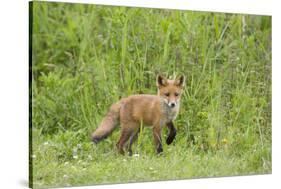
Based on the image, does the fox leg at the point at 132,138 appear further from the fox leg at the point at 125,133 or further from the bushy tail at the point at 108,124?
the bushy tail at the point at 108,124

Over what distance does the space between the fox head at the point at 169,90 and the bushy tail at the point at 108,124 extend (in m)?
0.41

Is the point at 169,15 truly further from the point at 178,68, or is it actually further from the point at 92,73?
the point at 92,73

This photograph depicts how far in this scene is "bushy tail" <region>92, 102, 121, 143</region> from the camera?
618 cm

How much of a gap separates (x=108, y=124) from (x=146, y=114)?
352 mm

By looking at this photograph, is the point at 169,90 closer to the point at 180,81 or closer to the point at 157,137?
the point at 180,81

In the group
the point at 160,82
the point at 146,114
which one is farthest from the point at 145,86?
the point at 146,114

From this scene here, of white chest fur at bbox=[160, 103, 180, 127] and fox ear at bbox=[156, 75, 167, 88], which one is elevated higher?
fox ear at bbox=[156, 75, 167, 88]

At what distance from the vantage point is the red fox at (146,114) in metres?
6.21

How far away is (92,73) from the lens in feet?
20.2

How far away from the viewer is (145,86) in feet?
20.9

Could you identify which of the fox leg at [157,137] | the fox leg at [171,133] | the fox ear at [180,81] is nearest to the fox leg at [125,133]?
the fox leg at [157,137]

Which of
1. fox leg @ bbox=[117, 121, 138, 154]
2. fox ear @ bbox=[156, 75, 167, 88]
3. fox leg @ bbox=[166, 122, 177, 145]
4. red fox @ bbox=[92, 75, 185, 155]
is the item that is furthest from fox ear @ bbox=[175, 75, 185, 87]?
fox leg @ bbox=[117, 121, 138, 154]

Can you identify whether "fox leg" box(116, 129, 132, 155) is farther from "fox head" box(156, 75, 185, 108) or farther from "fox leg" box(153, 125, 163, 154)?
"fox head" box(156, 75, 185, 108)

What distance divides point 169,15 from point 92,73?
90cm
